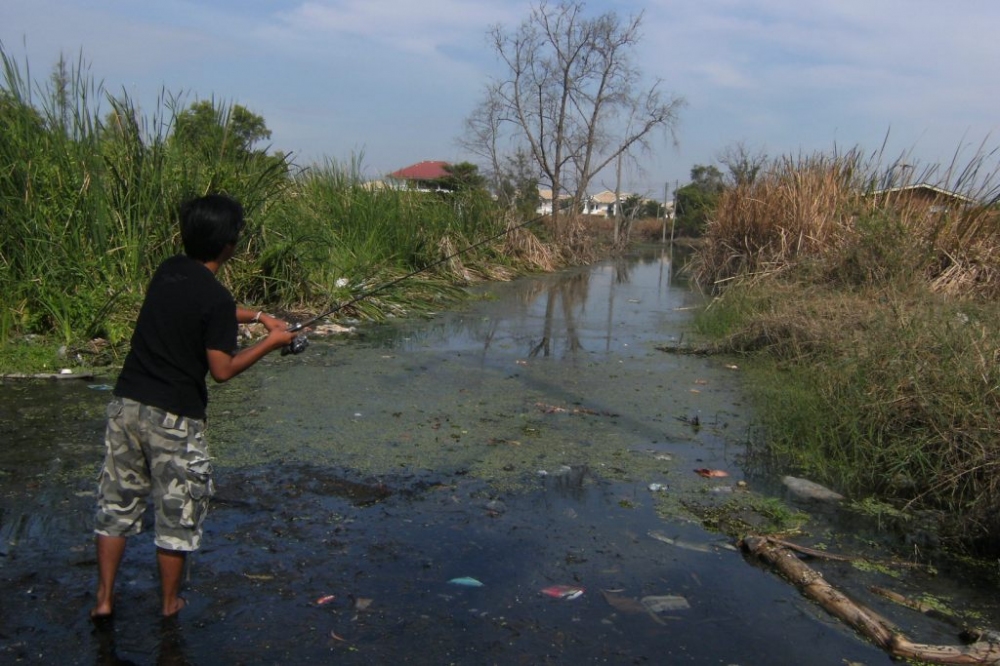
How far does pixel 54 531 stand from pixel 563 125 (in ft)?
79.5

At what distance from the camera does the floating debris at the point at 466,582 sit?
3.07m

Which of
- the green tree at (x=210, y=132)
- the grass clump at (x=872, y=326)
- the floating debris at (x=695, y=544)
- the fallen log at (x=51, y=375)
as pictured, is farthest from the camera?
the green tree at (x=210, y=132)

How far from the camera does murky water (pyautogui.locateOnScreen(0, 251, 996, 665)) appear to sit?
2.68 m

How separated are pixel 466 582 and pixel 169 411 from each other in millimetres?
1184

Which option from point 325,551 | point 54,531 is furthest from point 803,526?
point 54,531

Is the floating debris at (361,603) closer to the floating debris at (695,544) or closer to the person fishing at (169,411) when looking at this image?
the person fishing at (169,411)

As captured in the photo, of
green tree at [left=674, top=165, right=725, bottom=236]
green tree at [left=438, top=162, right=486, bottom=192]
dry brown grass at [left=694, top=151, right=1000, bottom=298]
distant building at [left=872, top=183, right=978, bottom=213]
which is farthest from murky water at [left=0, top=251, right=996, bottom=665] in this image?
green tree at [left=674, top=165, right=725, bottom=236]

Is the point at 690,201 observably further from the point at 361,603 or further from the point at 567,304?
the point at 361,603

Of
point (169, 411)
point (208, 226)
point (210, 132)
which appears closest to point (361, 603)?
point (169, 411)

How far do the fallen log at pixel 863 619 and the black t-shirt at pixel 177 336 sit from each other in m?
2.16

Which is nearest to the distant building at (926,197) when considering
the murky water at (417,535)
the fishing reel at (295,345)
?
the murky water at (417,535)

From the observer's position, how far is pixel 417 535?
137 inches

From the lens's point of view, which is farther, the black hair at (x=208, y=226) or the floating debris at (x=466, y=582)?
the floating debris at (x=466, y=582)

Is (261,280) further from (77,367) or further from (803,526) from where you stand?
(803,526)
